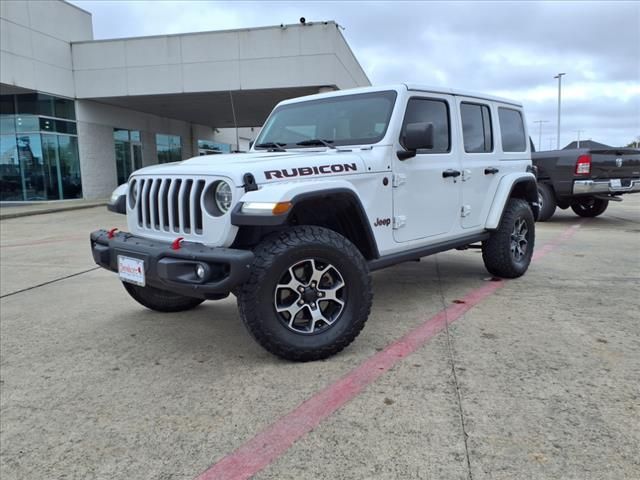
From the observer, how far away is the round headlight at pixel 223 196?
3.04 meters

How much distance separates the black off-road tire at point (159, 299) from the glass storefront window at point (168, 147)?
22.4 m

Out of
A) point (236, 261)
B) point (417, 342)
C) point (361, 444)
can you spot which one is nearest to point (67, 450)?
point (236, 261)

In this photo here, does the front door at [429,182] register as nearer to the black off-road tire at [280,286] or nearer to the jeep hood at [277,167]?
the jeep hood at [277,167]

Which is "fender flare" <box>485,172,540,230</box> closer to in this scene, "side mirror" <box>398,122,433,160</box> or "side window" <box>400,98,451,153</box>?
"side window" <box>400,98,451,153</box>

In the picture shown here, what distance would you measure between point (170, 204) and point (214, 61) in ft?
51.7

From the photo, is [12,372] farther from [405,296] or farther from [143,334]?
[405,296]

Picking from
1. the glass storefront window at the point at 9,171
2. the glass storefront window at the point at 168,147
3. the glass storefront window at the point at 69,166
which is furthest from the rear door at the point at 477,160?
the glass storefront window at the point at 168,147

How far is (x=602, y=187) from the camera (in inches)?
380

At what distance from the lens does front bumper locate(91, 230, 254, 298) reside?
2.83 meters

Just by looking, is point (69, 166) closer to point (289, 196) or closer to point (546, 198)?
point (546, 198)

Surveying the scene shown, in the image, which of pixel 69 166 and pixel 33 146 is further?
pixel 69 166

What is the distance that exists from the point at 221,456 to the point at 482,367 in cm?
169

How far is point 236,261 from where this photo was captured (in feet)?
9.23

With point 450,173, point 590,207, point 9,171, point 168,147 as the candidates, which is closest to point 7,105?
point 9,171
